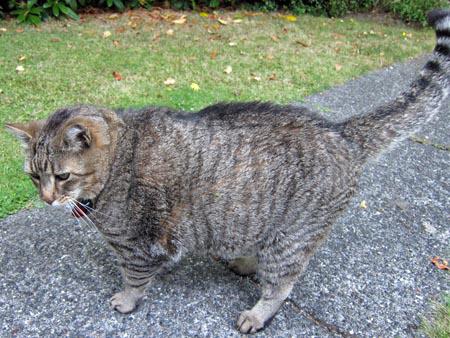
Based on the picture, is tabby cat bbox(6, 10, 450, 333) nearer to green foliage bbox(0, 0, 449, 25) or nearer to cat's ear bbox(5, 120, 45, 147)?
cat's ear bbox(5, 120, 45, 147)

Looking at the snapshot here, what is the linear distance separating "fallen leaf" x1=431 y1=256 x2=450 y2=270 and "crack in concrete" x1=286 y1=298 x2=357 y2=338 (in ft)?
3.28

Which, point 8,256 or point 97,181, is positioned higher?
point 97,181

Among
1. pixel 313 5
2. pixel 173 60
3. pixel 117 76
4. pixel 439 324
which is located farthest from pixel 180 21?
pixel 439 324

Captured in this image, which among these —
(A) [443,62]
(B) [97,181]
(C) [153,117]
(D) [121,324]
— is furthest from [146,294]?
(A) [443,62]

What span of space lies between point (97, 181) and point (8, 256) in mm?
1085

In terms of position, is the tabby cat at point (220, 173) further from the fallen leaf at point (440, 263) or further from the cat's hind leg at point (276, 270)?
the fallen leaf at point (440, 263)

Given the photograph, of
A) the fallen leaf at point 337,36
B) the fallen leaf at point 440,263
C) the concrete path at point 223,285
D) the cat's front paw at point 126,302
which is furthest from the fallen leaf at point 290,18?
the cat's front paw at point 126,302

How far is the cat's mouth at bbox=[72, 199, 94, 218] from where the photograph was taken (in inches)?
98.0

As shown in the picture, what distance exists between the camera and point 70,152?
7.63 ft

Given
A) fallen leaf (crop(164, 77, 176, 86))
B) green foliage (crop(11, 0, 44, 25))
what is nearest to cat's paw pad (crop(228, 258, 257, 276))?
fallen leaf (crop(164, 77, 176, 86))

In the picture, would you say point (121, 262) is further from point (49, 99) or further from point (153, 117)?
point (49, 99)

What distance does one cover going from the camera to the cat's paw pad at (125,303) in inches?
106

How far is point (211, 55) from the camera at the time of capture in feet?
21.6

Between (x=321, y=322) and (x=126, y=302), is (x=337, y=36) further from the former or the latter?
(x=126, y=302)
